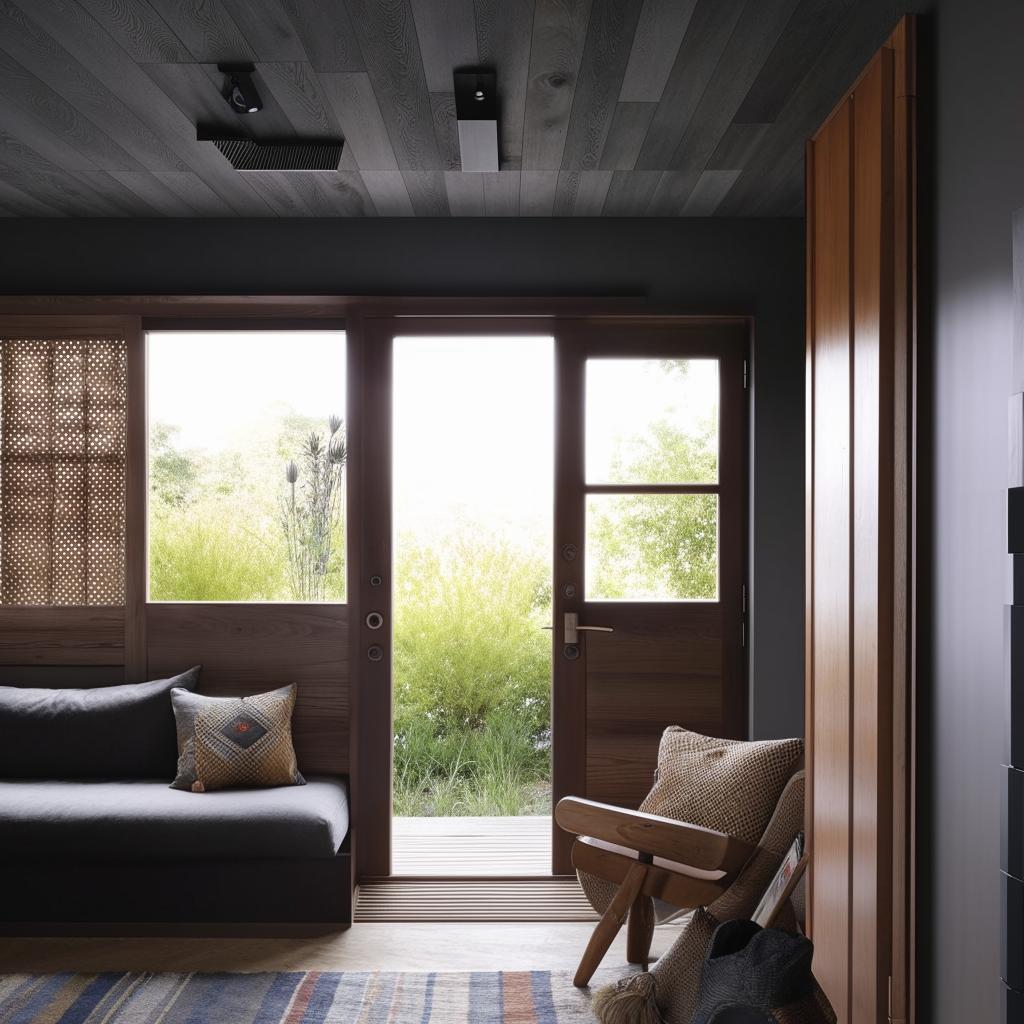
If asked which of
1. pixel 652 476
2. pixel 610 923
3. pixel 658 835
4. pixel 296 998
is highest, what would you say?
pixel 652 476

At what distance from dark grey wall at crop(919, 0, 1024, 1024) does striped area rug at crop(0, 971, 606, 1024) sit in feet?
4.47

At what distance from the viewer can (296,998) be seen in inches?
109

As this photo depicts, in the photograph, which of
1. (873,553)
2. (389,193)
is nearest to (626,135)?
(389,193)

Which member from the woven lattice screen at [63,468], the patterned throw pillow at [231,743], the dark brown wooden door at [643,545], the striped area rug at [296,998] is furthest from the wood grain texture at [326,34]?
the striped area rug at [296,998]

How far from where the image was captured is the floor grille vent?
132 inches

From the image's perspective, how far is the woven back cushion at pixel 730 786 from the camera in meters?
2.71

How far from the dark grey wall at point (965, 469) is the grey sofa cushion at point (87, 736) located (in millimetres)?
2738

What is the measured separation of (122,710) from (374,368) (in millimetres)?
1631

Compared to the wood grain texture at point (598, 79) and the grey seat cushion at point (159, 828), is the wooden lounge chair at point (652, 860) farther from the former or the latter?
the wood grain texture at point (598, 79)

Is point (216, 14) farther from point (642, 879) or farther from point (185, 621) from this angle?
point (642, 879)

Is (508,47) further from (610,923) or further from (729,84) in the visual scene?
(610,923)

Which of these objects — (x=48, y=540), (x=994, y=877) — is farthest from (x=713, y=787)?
(x=48, y=540)

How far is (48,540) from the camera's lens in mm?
3664

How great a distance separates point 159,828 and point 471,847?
142 centimetres
